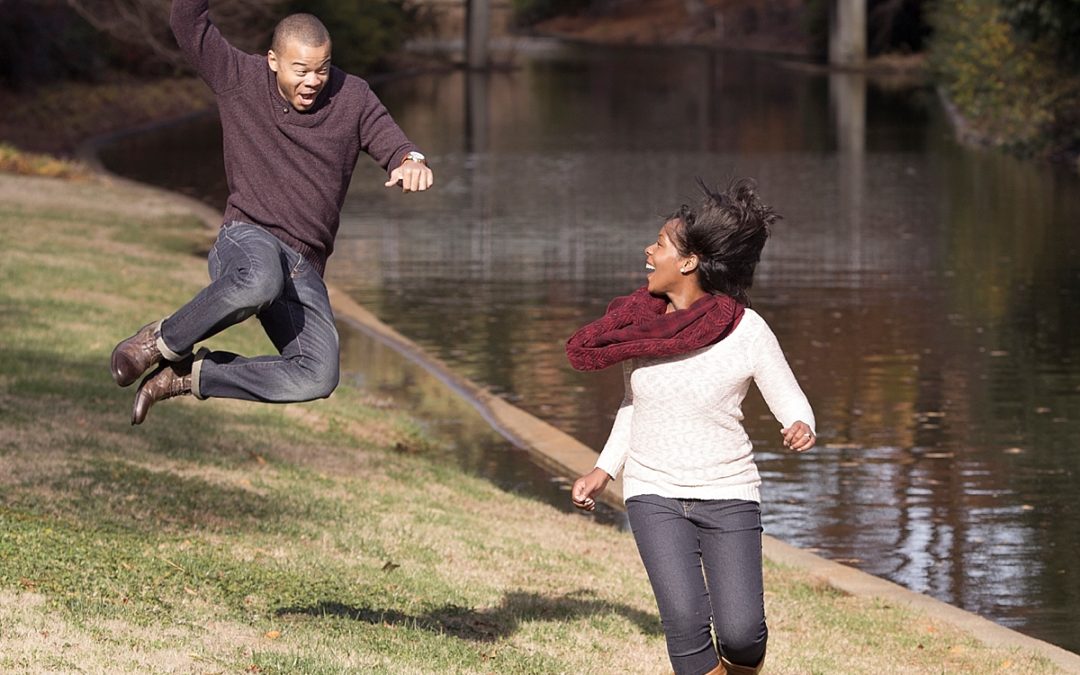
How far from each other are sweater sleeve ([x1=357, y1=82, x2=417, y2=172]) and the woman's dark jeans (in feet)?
5.08

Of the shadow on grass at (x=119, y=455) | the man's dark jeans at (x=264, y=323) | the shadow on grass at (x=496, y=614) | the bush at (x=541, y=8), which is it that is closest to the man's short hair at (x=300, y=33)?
the man's dark jeans at (x=264, y=323)

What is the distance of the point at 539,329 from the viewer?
17906mm

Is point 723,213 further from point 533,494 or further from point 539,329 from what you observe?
point 539,329

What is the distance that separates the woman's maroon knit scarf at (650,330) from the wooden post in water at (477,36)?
202 feet

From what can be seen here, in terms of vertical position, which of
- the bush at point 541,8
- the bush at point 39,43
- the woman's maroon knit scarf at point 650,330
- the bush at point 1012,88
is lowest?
the woman's maroon knit scarf at point 650,330

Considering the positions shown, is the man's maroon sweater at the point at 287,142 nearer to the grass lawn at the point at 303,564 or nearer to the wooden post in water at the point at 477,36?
the grass lawn at the point at 303,564

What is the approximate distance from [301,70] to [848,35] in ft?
209

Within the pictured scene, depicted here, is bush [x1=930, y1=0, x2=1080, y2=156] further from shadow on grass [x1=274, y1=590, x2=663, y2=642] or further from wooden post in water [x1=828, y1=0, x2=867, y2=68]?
wooden post in water [x1=828, y1=0, x2=867, y2=68]

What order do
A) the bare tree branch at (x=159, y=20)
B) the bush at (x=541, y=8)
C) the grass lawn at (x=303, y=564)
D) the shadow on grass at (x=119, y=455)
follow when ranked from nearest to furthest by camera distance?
the grass lawn at (x=303, y=564)
the shadow on grass at (x=119, y=455)
the bare tree branch at (x=159, y=20)
the bush at (x=541, y=8)

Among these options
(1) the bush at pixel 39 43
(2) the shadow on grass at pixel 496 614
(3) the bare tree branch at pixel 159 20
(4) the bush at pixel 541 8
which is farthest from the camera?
(4) the bush at pixel 541 8

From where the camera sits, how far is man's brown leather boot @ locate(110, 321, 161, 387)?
21.5 feet

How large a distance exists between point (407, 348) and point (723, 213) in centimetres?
1116

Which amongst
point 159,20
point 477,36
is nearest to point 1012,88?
point 159,20

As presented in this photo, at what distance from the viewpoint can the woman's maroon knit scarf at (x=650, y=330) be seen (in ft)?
19.1
